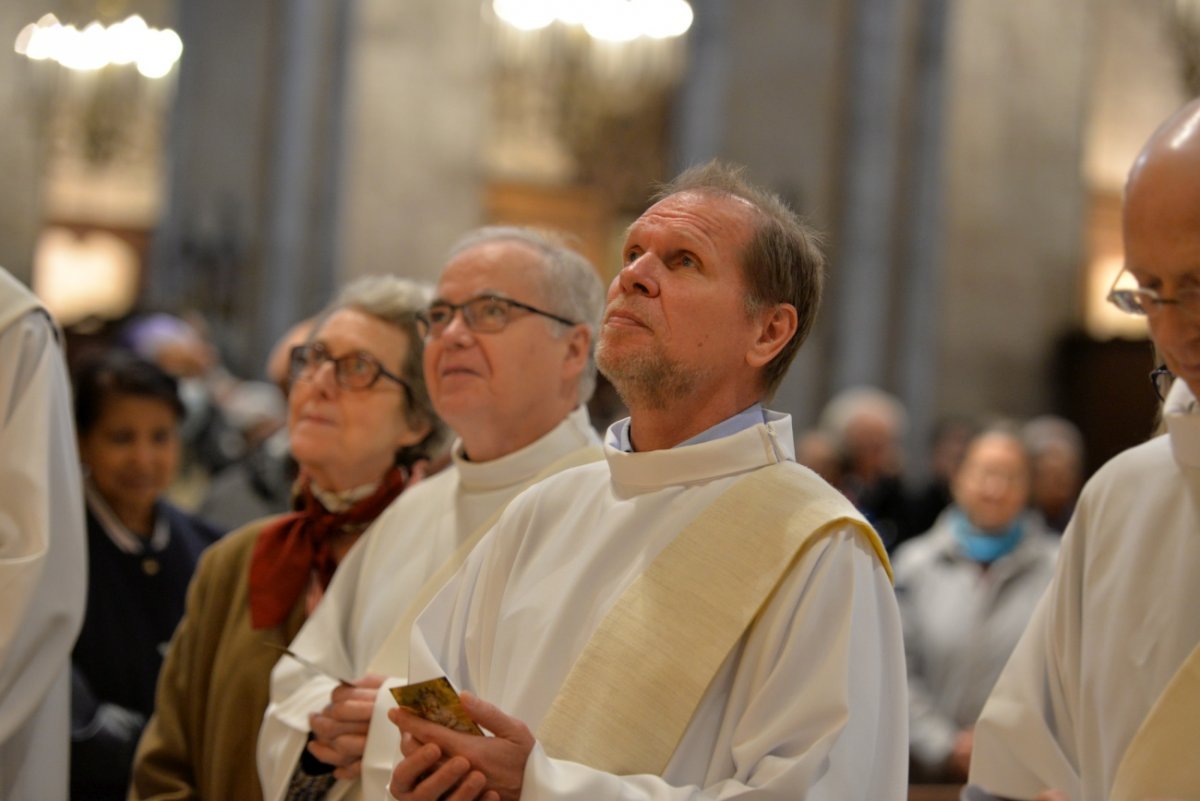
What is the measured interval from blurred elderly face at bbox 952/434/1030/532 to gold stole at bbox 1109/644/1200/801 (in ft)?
11.7

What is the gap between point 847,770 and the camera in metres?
2.18

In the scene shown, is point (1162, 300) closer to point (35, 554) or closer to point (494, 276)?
point (494, 276)

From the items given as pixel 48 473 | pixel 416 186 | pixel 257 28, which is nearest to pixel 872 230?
pixel 416 186

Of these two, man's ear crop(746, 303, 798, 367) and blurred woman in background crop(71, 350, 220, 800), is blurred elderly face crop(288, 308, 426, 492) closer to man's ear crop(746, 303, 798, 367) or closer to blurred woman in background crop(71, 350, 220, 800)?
blurred woman in background crop(71, 350, 220, 800)

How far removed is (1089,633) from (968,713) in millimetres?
3253

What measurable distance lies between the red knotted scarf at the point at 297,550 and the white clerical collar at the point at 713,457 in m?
1.43

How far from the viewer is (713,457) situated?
2.51 meters

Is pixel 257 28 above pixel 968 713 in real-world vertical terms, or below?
above

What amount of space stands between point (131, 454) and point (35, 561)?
133 cm

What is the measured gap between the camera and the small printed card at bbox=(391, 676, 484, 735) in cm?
220

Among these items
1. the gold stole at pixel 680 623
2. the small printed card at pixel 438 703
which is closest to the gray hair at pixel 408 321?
the gold stole at pixel 680 623

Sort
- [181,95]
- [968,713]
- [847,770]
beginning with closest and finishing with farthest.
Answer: [847,770]
[968,713]
[181,95]

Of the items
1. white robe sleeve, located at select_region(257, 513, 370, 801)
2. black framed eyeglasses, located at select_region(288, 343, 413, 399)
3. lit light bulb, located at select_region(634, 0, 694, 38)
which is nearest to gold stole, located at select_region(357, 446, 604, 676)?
white robe sleeve, located at select_region(257, 513, 370, 801)

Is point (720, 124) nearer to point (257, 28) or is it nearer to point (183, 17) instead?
point (257, 28)
